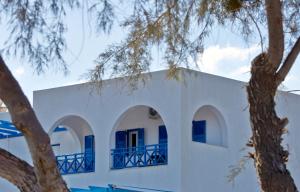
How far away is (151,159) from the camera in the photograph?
2198 cm

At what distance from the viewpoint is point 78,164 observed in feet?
78.9

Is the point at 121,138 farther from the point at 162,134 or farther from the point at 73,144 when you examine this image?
the point at 73,144

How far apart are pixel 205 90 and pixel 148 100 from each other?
59.2 inches

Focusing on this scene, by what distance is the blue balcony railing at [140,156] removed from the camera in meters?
21.8

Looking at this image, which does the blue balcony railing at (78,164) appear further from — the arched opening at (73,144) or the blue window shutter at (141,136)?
the blue window shutter at (141,136)

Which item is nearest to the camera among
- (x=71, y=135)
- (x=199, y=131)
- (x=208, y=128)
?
(x=208, y=128)

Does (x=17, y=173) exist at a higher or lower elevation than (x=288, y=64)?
lower

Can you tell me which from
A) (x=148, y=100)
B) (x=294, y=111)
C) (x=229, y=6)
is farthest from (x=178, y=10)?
(x=294, y=111)

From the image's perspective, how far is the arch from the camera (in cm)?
2562

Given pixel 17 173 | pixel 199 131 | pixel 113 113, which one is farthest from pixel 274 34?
pixel 199 131

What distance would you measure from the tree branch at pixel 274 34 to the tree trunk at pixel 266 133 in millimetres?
102

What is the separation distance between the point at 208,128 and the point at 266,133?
12540 mm

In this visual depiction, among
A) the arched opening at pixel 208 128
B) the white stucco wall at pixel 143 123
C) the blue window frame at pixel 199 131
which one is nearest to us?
the arched opening at pixel 208 128

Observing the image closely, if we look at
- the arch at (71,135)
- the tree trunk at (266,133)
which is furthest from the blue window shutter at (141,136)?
the tree trunk at (266,133)
